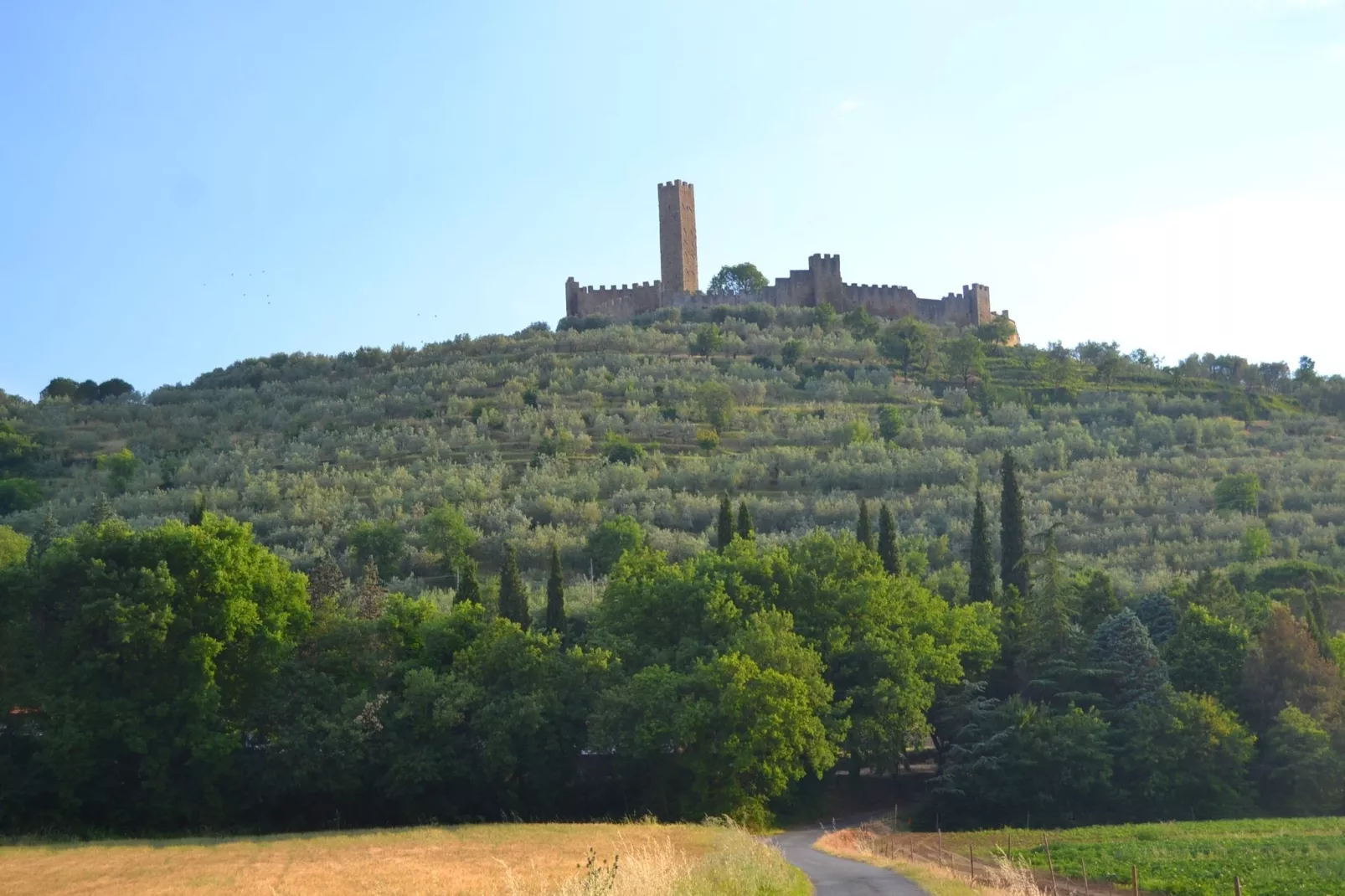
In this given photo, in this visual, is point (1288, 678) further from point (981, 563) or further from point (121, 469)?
point (121, 469)

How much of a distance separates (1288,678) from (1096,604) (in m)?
6.18

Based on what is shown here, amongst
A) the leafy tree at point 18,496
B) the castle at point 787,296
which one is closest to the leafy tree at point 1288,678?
the leafy tree at point 18,496

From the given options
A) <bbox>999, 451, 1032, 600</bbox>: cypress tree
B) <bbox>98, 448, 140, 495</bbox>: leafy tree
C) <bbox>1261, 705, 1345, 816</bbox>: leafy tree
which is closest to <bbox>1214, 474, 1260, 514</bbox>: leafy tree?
<bbox>999, 451, 1032, 600</bbox>: cypress tree

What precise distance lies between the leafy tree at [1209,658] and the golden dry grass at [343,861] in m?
15.8

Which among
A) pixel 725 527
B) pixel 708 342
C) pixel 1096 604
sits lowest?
pixel 1096 604

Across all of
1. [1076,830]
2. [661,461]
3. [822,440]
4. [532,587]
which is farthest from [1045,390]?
[1076,830]

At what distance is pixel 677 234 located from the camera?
11738cm

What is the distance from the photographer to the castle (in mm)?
113250

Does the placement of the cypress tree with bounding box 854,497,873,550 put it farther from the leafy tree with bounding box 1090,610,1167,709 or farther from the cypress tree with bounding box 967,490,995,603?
the leafy tree with bounding box 1090,610,1167,709

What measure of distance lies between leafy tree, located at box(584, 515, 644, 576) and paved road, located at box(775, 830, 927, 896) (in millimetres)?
29685

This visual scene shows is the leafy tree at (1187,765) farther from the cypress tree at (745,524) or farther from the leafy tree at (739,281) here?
the leafy tree at (739,281)

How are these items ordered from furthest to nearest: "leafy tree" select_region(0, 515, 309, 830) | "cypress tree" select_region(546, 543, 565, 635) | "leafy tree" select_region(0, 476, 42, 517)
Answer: "leafy tree" select_region(0, 476, 42, 517) → "cypress tree" select_region(546, 543, 565, 635) → "leafy tree" select_region(0, 515, 309, 830)

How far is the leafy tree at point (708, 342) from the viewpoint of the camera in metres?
97.3

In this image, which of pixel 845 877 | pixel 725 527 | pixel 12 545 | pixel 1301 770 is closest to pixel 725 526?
pixel 725 527
